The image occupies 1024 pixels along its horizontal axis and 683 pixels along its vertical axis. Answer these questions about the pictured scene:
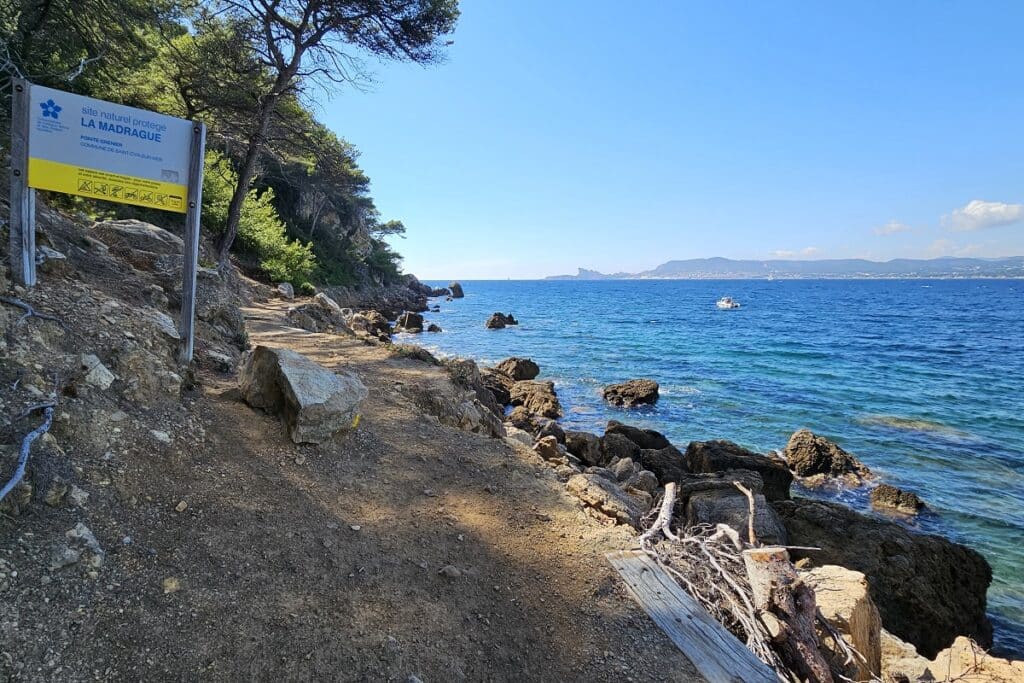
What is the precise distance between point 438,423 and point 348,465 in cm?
187

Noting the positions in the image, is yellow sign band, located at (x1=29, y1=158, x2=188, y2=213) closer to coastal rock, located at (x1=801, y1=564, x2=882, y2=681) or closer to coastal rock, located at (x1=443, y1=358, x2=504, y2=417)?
coastal rock, located at (x1=443, y1=358, x2=504, y2=417)

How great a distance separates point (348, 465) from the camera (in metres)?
4.88

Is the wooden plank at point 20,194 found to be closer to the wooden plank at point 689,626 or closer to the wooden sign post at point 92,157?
the wooden sign post at point 92,157

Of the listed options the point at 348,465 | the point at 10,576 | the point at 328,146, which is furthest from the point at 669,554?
the point at 328,146

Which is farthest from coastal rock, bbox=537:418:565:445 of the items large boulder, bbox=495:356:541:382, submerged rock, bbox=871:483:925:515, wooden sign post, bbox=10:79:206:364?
wooden sign post, bbox=10:79:206:364

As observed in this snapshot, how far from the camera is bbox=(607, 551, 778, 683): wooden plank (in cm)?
331

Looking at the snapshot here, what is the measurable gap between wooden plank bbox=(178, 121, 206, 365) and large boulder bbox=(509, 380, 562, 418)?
1159 cm

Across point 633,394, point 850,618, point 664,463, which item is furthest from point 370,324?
point 850,618

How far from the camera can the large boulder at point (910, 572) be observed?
660 cm

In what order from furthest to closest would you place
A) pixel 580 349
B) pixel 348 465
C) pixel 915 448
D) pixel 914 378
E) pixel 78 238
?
pixel 580 349, pixel 914 378, pixel 915 448, pixel 78 238, pixel 348 465

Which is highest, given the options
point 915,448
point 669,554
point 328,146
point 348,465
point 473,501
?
point 328,146

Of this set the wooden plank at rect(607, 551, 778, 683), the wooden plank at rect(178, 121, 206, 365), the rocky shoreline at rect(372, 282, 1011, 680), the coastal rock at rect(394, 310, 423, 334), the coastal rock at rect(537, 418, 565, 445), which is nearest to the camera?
the wooden plank at rect(607, 551, 778, 683)

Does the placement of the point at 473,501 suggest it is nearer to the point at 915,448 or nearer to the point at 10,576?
the point at 10,576

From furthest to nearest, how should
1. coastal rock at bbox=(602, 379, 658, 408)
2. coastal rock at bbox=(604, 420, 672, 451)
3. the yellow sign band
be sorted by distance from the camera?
coastal rock at bbox=(602, 379, 658, 408) < coastal rock at bbox=(604, 420, 672, 451) < the yellow sign band
